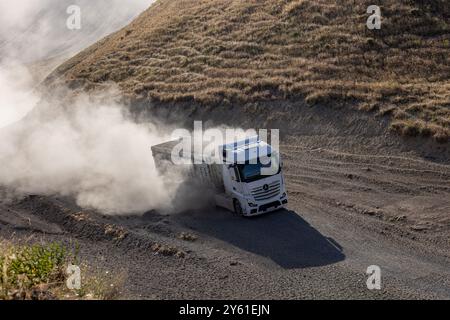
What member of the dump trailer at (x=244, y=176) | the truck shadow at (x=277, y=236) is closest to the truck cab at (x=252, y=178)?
the dump trailer at (x=244, y=176)

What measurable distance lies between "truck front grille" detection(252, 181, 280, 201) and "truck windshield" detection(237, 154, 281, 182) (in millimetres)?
418

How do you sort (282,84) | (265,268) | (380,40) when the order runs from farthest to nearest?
(380,40) → (282,84) → (265,268)

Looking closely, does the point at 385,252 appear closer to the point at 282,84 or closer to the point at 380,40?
the point at 282,84

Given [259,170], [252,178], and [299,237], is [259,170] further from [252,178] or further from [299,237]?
[299,237]

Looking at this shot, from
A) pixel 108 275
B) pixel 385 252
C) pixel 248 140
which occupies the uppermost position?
pixel 248 140

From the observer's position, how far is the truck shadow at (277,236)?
20641 millimetres

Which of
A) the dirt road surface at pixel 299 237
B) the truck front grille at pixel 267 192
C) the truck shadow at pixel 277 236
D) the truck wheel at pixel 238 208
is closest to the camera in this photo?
the dirt road surface at pixel 299 237

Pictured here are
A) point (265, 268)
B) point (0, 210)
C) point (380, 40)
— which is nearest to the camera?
point (265, 268)

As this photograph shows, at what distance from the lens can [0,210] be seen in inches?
1141

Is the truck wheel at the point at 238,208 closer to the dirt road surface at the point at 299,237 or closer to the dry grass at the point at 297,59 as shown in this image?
the dirt road surface at the point at 299,237

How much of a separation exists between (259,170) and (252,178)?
407mm
